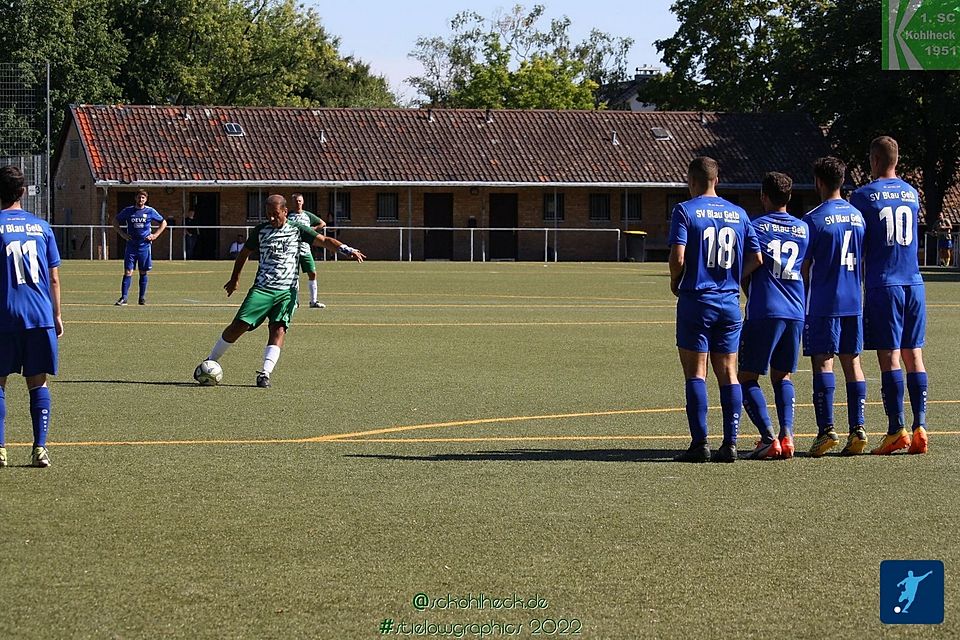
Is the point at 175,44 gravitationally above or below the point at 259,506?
above

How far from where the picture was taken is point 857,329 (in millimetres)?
10750

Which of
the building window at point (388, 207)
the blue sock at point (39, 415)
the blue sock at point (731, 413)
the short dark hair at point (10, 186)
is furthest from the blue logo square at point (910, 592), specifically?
the building window at point (388, 207)

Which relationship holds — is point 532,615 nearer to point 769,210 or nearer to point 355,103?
point 769,210

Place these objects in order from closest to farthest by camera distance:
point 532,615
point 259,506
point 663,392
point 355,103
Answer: point 532,615
point 259,506
point 663,392
point 355,103

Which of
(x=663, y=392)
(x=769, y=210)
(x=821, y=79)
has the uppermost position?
(x=821, y=79)

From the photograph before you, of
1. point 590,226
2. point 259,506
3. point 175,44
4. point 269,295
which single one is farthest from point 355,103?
point 259,506

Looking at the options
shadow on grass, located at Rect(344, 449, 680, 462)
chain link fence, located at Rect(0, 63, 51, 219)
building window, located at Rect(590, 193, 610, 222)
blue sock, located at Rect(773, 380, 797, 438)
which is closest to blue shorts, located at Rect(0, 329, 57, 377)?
shadow on grass, located at Rect(344, 449, 680, 462)

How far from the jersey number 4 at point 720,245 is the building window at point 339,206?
53699mm

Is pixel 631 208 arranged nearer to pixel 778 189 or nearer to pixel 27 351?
pixel 778 189

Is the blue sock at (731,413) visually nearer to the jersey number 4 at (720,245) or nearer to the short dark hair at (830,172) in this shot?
the jersey number 4 at (720,245)

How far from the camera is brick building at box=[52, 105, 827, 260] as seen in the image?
61.0 meters

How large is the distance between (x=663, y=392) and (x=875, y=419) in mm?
2474

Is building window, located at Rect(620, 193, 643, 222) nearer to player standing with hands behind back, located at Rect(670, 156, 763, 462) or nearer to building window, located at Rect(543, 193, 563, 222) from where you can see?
building window, located at Rect(543, 193, 563, 222)

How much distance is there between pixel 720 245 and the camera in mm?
10188
